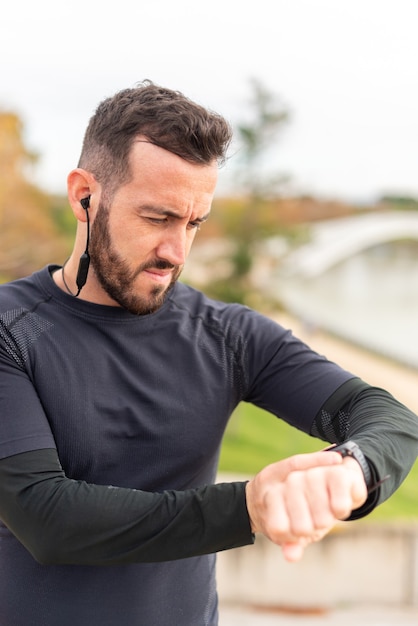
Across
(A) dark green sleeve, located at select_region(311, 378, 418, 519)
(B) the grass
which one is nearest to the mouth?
(A) dark green sleeve, located at select_region(311, 378, 418, 519)

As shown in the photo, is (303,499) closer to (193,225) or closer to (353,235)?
(193,225)

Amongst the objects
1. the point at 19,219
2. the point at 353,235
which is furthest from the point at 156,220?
the point at 353,235

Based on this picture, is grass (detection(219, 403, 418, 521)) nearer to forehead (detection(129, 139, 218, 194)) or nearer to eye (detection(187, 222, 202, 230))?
eye (detection(187, 222, 202, 230))

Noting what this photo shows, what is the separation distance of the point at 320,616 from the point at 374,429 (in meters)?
4.37

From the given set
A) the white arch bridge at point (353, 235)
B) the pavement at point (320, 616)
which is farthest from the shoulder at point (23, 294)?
the white arch bridge at point (353, 235)

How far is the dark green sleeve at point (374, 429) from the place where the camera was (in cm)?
132

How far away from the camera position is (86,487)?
1.28 m

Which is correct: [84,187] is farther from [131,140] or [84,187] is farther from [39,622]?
[39,622]

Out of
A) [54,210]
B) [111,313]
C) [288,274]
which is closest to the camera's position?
[111,313]

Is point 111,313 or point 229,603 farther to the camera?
point 229,603

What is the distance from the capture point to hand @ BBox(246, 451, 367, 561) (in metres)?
1.18

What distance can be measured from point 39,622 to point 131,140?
3.06 ft

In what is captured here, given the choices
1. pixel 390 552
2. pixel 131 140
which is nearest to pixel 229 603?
pixel 390 552

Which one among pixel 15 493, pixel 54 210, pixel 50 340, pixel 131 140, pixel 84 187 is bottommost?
pixel 54 210
